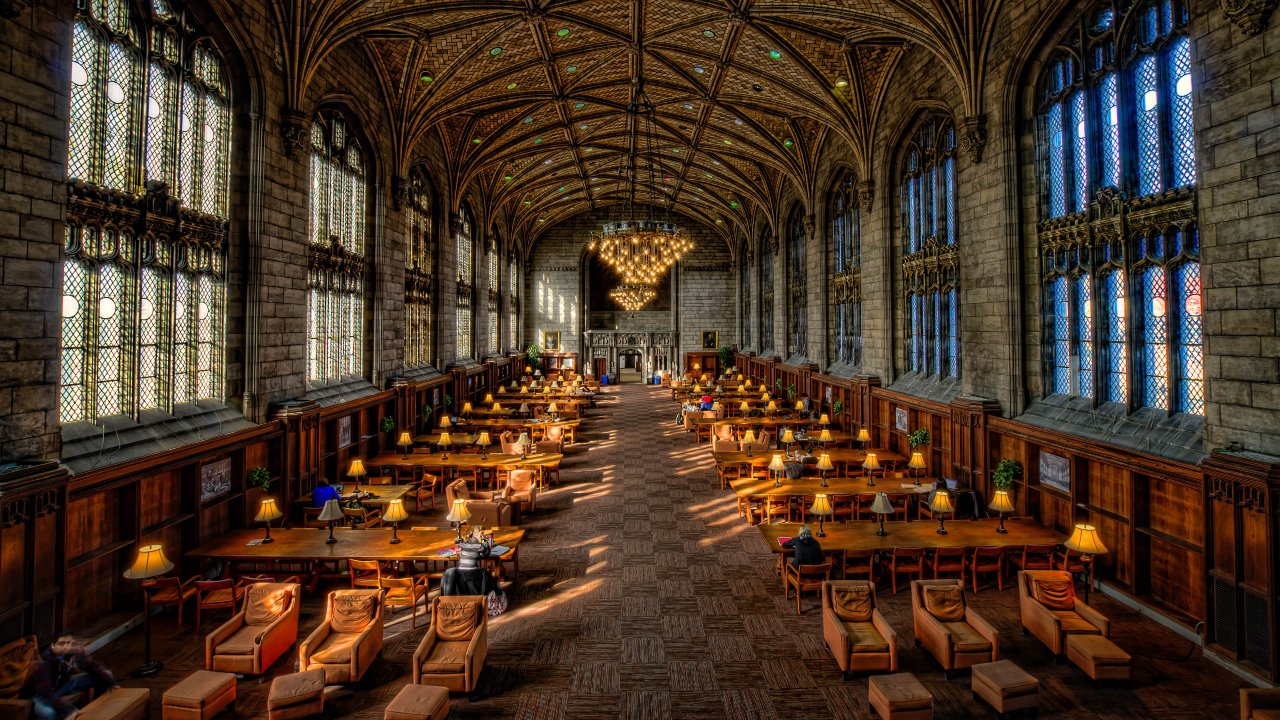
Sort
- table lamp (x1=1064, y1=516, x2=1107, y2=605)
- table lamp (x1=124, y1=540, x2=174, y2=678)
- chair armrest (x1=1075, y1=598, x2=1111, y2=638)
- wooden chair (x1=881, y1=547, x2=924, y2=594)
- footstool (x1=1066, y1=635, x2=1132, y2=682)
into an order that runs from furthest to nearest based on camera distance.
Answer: wooden chair (x1=881, y1=547, x2=924, y2=594)
table lamp (x1=1064, y1=516, x2=1107, y2=605)
chair armrest (x1=1075, y1=598, x2=1111, y2=638)
table lamp (x1=124, y1=540, x2=174, y2=678)
footstool (x1=1066, y1=635, x2=1132, y2=682)

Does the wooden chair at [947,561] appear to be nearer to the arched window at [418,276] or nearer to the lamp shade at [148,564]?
the lamp shade at [148,564]

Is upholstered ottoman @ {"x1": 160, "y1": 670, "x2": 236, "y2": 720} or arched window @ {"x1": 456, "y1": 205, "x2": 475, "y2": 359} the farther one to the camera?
arched window @ {"x1": 456, "y1": 205, "x2": 475, "y2": 359}

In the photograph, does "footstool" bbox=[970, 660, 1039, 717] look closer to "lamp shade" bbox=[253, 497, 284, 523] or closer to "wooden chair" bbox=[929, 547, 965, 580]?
"wooden chair" bbox=[929, 547, 965, 580]

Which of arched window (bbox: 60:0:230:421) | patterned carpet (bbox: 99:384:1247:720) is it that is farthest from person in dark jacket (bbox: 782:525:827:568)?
arched window (bbox: 60:0:230:421)

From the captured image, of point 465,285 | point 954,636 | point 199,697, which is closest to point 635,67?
point 465,285

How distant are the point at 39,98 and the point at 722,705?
9.58 meters

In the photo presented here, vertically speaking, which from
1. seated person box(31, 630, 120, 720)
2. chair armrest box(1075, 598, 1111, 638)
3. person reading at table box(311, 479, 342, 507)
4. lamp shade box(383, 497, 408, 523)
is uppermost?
lamp shade box(383, 497, 408, 523)

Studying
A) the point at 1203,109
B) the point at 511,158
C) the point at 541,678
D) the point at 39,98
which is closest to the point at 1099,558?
the point at 1203,109

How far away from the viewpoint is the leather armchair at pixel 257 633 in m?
6.34

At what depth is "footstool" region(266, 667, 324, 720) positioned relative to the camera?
5.53 meters

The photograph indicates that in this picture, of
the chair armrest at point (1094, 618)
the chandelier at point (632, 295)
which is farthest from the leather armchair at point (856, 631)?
the chandelier at point (632, 295)

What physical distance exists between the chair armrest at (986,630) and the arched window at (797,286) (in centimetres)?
1873

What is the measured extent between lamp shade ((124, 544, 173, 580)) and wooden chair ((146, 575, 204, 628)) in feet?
4.56

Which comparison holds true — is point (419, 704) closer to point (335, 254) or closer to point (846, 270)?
point (335, 254)
